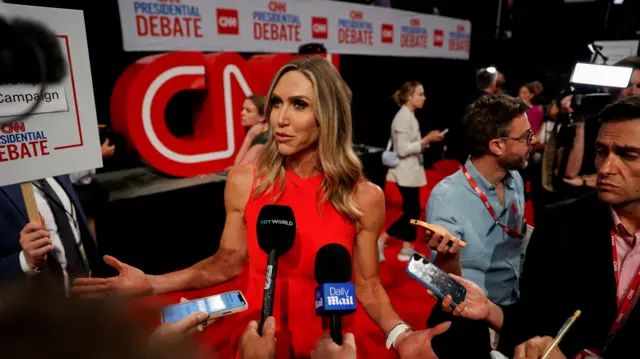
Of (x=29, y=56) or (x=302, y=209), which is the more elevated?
(x=29, y=56)

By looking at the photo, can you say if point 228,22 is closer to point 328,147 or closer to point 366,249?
point 328,147

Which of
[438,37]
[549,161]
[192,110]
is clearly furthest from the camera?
[438,37]

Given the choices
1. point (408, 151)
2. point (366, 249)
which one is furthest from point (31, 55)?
A: point (408, 151)

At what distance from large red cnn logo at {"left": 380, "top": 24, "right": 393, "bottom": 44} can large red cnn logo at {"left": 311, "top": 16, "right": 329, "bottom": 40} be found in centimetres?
125

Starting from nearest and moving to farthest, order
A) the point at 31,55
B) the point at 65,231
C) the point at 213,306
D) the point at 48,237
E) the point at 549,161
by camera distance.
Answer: the point at 213,306 < the point at 31,55 < the point at 48,237 < the point at 65,231 < the point at 549,161

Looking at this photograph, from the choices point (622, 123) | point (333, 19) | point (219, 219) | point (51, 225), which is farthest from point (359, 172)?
point (333, 19)

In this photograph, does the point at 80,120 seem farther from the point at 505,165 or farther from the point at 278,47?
the point at 278,47

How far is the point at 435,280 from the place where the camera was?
1.32m

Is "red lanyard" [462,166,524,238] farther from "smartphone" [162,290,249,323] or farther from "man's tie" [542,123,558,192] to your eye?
"man's tie" [542,123,558,192]

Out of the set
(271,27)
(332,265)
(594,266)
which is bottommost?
(594,266)

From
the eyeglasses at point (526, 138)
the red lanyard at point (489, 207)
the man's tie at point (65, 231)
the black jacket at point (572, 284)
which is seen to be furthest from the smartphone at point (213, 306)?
the eyeglasses at point (526, 138)

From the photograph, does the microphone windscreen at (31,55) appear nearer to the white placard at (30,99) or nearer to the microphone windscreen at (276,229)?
the white placard at (30,99)

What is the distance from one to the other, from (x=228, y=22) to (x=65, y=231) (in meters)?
3.06

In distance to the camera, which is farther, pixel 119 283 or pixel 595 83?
pixel 595 83
